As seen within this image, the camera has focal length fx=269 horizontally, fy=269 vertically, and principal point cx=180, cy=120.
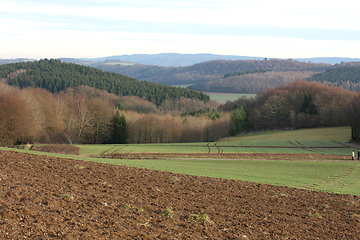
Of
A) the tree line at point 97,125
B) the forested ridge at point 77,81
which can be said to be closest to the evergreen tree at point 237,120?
the tree line at point 97,125

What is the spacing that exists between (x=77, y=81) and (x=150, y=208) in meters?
155

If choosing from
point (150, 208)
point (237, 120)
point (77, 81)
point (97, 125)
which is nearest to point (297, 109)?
point (237, 120)

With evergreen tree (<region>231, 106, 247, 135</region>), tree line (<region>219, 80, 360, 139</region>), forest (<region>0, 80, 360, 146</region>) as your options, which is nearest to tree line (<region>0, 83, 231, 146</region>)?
forest (<region>0, 80, 360, 146</region>)

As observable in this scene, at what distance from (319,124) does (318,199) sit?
8698cm

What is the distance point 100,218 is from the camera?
8797 millimetres

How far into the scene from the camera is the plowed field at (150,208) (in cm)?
796

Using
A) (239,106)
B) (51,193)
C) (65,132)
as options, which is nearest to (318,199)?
(51,193)

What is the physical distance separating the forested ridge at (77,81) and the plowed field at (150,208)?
132 metres

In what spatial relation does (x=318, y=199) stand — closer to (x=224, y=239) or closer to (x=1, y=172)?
(x=224, y=239)

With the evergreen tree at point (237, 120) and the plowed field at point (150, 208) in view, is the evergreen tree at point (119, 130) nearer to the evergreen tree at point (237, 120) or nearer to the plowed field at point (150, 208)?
the evergreen tree at point (237, 120)

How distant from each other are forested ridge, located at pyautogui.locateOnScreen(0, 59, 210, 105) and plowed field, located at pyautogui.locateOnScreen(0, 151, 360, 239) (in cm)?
13243

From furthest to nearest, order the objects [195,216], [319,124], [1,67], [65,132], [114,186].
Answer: [1,67] → [319,124] → [65,132] → [114,186] → [195,216]

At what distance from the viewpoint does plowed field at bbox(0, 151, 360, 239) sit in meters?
7.96

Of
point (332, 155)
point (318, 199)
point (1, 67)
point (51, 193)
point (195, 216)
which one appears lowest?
point (332, 155)
